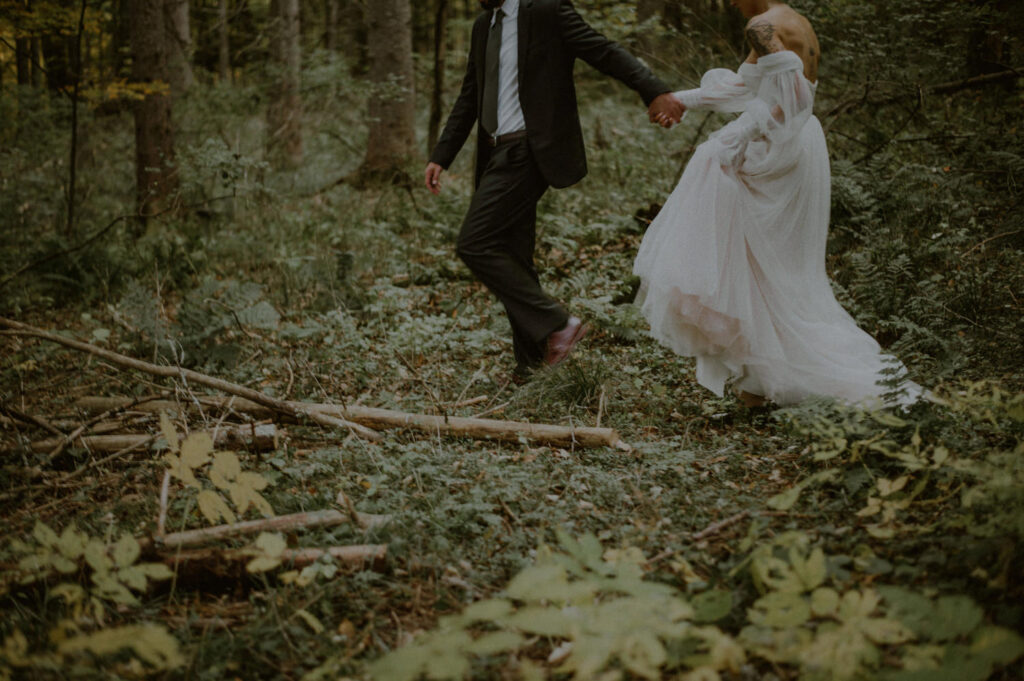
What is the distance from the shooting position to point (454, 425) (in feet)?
12.4

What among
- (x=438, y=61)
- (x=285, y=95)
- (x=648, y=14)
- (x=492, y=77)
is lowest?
(x=492, y=77)

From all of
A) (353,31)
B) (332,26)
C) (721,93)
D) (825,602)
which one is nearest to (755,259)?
(721,93)

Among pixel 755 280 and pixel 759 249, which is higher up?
pixel 759 249

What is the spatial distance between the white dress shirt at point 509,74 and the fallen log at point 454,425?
6.17 ft

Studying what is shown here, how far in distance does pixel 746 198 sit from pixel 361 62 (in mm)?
22148

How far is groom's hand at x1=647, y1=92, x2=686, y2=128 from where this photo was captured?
3996 mm

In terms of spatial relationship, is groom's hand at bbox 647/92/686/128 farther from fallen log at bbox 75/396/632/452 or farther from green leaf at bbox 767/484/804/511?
green leaf at bbox 767/484/804/511

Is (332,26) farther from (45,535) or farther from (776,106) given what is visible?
(45,535)

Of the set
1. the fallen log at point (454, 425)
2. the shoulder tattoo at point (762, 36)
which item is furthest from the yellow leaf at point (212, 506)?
the shoulder tattoo at point (762, 36)

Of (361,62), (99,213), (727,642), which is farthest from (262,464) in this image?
(361,62)

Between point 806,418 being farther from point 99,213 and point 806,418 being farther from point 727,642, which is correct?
point 99,213

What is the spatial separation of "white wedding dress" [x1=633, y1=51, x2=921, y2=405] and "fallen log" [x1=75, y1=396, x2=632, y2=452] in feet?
2.35

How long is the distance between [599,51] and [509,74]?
565 millimetres

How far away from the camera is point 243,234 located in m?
7.96
